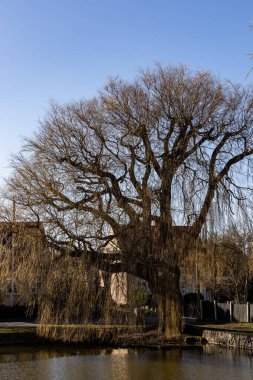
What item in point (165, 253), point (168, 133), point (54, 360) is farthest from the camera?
point (168, 133)

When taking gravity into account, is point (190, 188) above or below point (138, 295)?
above

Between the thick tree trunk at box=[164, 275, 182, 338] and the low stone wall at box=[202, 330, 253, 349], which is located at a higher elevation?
the thick tree trunk at box=[164, 275, 182, 338]

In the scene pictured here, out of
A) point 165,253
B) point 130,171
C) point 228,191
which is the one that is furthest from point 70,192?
point 228,191

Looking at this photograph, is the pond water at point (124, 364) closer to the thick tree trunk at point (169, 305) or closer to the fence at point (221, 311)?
the thick tree trunk at point (169, 305)

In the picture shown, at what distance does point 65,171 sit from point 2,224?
8.90 feet

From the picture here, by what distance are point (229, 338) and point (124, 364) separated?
5.21m

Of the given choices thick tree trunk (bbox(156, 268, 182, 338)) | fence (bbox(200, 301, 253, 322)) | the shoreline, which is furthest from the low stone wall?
fence (bbox(200, 301, 253, 322))

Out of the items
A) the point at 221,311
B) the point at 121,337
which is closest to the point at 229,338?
the point at 121,337

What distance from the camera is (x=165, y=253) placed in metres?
16.8

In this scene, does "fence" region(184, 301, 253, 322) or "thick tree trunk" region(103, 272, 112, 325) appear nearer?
"thick tree trunk" region(103, 272, 112, 325)

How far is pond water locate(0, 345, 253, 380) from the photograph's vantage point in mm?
13141

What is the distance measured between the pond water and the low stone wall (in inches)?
22.5

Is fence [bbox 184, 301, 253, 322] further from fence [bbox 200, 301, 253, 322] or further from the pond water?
the pond water

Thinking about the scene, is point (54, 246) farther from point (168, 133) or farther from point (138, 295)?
point (168, 133)
